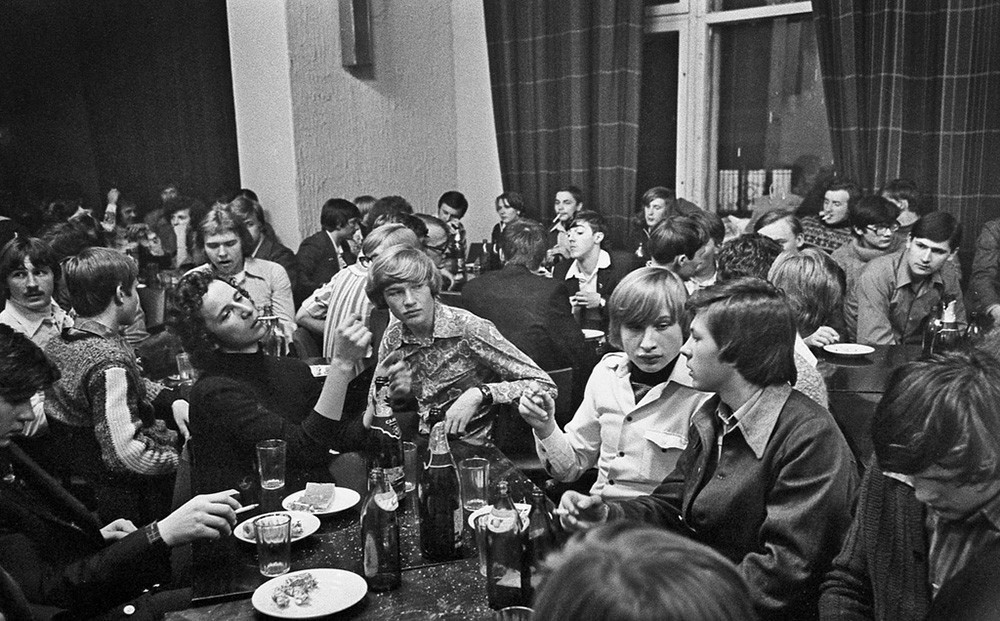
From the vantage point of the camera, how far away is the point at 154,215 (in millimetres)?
6324

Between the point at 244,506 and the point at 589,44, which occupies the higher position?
the point at 589,44

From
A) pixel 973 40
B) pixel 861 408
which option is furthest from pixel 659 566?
pixel 973 40

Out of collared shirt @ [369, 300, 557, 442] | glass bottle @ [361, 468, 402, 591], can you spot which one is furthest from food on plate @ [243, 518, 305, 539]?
collared shirt @ [369, 300, 557, 442]

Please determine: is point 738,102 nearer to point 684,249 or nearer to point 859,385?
point 684,249

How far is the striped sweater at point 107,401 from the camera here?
261 centimetres

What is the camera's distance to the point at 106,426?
2604 millimetres

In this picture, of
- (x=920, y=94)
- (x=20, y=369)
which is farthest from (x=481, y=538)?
(x=920, y=94)

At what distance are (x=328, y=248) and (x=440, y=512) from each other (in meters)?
3.74

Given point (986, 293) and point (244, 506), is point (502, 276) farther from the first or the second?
point (986, 293)

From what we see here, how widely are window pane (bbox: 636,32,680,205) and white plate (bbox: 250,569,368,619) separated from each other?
508cm

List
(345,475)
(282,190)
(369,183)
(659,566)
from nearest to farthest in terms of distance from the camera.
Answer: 1. (659,566)
2. (345,475)
3. (282,190)
4. (369,183)

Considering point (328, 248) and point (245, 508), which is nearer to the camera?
point (245, 508)

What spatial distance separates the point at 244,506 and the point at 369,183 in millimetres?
4378

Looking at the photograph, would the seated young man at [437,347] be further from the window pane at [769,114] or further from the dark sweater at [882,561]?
the window pane at [769,114]
